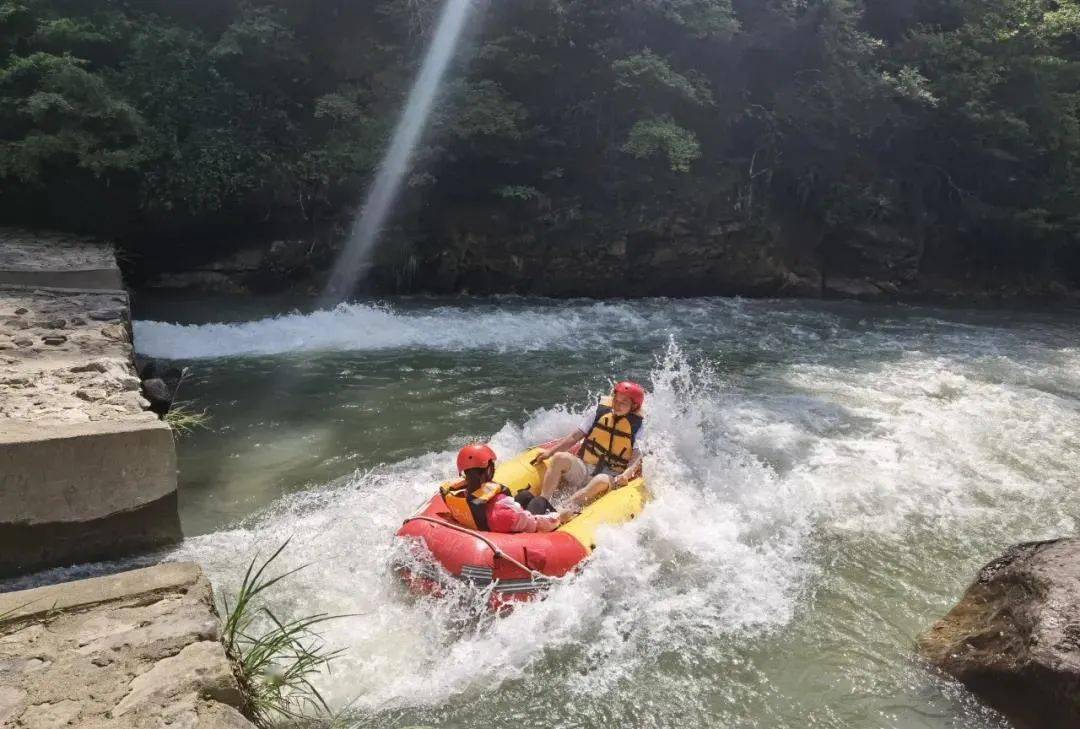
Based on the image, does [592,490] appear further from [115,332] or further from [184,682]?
[115,332]

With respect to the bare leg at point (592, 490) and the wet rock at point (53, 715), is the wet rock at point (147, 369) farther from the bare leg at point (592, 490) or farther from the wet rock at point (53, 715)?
the wet rock at point (53, 715)

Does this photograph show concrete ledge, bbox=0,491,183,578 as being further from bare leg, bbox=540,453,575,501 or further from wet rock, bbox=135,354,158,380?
wet rock, bbox=135,354,158,380

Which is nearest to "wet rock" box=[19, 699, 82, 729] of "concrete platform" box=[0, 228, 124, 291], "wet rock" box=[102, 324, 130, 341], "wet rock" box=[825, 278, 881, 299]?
"wet rock" box=[102, 324, 130, 341]

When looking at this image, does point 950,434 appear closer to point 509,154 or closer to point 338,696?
point 338,696

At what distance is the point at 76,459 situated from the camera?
4023mm

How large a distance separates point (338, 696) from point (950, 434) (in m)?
6.50

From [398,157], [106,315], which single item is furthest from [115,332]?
[398,157]

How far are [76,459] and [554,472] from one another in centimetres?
319

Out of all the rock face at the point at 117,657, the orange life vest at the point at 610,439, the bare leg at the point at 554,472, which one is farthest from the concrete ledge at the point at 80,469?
the orange life vest at the point at 610,439

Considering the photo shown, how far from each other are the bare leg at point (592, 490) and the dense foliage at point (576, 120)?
8726 mm

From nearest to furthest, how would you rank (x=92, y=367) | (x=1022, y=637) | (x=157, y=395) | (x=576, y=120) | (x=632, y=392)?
(x=1022, y=637) → (x=92, y=367) → (x=632, y=392) → (x=157, y=395) → (x=576, y=120)

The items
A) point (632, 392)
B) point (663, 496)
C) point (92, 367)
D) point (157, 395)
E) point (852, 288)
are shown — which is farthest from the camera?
point (852, 288)

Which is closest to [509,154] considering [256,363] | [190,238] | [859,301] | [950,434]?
[190,238]

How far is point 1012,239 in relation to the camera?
55.1ft
